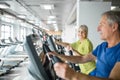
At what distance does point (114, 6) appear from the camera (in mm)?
8586

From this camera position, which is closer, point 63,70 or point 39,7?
point 63,70

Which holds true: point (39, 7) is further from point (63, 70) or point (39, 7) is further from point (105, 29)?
point (63, 70)

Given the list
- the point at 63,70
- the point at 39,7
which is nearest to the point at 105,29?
the point at 63,70

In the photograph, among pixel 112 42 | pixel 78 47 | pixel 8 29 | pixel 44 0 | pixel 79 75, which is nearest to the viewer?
pixel 79 75

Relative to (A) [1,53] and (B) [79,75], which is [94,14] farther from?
(B) [79,75]

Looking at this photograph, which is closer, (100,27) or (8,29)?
(100,27)

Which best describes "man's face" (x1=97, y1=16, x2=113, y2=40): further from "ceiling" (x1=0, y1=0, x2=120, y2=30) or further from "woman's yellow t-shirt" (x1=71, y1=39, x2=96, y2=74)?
"ceiling" (x1=0, y1=0, x2=120, y2=30)

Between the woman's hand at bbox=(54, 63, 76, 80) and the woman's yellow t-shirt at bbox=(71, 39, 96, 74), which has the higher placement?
the woman's hand at bbox=(54, 63, 76, 80)

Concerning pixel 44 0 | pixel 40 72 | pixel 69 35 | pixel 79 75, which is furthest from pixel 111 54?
pixel 69 35

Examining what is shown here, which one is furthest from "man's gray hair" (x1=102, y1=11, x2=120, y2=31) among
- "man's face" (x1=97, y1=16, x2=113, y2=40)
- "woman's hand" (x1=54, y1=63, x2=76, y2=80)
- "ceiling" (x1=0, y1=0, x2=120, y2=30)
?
"ceiling" (x1=0, y1=0, x2=120, y2=30)

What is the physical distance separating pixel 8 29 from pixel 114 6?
11.7 meters

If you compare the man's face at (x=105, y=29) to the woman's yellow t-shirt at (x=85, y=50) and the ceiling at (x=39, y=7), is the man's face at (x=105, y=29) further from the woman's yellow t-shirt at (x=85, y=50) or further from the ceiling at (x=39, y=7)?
the ceiling at (x=39, y=7)

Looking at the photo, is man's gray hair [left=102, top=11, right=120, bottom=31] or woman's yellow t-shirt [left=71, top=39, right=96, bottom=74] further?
woman's yellow t-shirt [left=71, top=39, right=96, bottom=74]

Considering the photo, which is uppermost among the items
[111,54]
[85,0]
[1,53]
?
[85,0]
